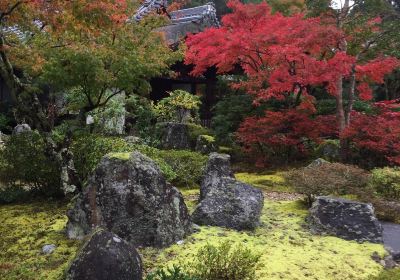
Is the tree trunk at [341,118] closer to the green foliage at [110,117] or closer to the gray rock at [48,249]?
the green foliage at [110,117]

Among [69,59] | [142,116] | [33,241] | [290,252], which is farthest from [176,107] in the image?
[290,252]

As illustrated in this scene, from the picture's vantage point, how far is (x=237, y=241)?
633 centimetres

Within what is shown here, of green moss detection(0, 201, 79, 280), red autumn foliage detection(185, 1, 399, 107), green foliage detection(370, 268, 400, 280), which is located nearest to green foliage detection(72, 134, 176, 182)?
green moss detection(0, 201, 79, 280)

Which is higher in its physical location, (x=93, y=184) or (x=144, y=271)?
(x=93, y=184)

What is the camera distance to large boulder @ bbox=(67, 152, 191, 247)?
5.89 meters

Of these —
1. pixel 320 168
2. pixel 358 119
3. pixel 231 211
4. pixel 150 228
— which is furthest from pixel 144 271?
pixel 358 119

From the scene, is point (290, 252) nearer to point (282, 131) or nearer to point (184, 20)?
point (282, 131)

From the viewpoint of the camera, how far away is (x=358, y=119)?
12.3 metres

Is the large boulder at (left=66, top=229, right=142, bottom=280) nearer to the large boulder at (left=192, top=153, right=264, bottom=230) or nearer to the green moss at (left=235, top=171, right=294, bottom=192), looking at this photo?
the large boulder at (left=192, top=153, right=264, bottom=230)

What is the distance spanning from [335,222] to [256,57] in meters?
9.42

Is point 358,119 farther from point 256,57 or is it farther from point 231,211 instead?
point 231,211

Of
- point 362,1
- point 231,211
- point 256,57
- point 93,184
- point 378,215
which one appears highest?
point 362,1

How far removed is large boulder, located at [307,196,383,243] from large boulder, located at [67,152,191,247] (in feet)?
8.71

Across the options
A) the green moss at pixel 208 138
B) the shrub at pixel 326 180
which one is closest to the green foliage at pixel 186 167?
the shrub at pixel 326 180
